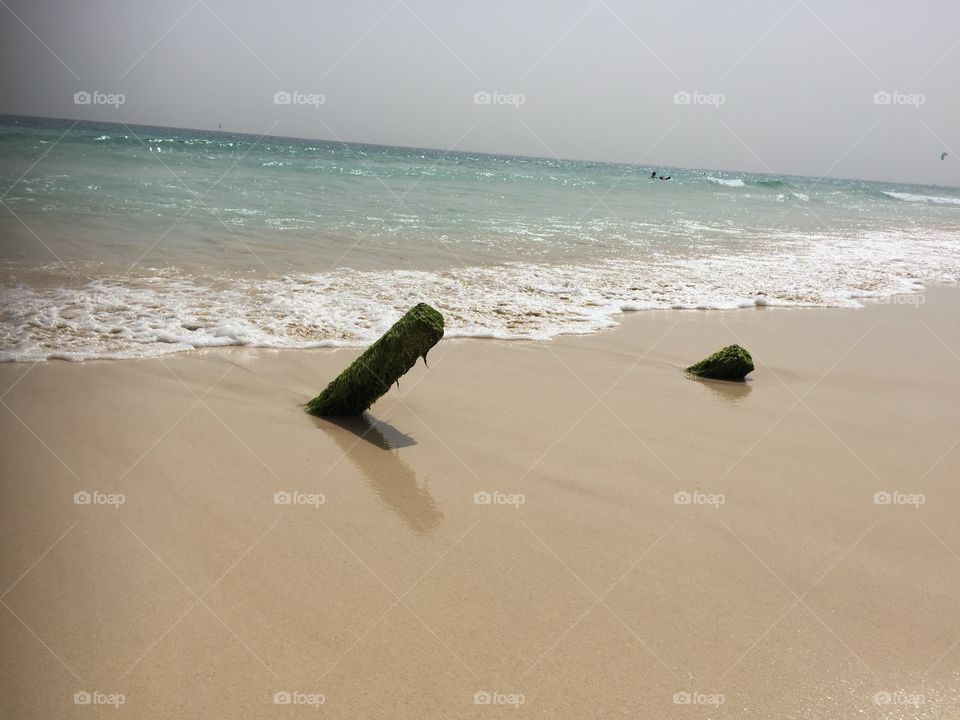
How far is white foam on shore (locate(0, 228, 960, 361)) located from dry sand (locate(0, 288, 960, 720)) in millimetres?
691

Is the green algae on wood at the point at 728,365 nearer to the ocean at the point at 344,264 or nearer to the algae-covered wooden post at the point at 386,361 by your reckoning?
the ocean at the point at 344,264

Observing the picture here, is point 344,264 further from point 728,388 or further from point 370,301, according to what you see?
point 728,388

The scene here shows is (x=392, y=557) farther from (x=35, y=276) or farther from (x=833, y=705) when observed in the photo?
(x=35, y=276)

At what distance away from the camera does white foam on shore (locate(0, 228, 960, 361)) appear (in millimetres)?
5953

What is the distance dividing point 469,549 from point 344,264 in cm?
696

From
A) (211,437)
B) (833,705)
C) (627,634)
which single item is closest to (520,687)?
(627,634)

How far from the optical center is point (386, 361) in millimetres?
4480

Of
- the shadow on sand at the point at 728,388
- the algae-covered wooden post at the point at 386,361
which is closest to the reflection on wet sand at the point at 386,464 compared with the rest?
the algae-covered wooden post at the point at 386,361

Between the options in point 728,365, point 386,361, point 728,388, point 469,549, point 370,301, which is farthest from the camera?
point 370,301

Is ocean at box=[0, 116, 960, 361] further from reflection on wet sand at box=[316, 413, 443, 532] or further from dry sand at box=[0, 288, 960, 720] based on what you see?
reflection on wet sand at box=[316, 413, 443, 532]

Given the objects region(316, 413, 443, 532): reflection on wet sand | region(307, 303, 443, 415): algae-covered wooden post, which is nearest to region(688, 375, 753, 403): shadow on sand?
region(307, 303, 443, 415): algae-covered wooden post

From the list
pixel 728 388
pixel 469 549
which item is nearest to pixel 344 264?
pixel 728 388

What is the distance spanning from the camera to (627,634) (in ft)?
8.91

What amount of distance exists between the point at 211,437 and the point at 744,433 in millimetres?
3446
